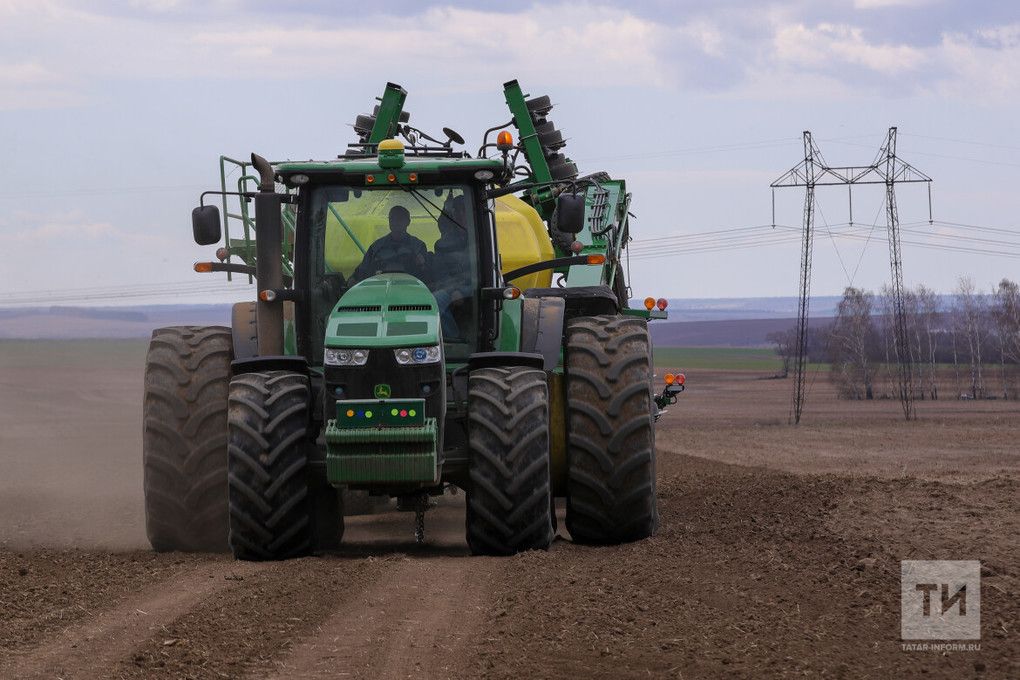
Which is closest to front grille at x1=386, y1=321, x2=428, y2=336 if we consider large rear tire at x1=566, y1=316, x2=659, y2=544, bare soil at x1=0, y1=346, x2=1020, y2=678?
large rear tire at x1=566, y1=316, x2=659, y2=544

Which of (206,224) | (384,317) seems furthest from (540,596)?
(206,224)

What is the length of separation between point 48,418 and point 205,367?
28.5 m

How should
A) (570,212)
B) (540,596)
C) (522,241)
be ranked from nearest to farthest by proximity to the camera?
(540,596), (570,212), (522,241)

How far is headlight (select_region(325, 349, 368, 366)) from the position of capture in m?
10.7

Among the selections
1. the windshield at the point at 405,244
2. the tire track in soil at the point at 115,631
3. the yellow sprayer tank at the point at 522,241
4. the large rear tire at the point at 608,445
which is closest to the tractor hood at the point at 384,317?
the windshield at the point at 405,244

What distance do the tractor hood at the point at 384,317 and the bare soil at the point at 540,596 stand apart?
1.53 meters

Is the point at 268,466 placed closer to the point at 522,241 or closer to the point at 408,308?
the point at 408,308

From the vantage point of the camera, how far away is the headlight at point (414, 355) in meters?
10.7

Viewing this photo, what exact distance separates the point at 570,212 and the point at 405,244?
1.31 meters

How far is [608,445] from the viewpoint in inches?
451

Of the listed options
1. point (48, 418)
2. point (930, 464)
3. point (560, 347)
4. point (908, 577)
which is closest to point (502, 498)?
point (560, 347)

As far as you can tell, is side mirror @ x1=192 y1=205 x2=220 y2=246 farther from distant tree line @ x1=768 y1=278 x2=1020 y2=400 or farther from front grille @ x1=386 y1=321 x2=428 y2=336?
distant tree line @ x1=768 y1=278 x2=1020 y2=400

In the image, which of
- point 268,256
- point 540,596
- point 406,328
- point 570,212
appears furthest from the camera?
point 570,212

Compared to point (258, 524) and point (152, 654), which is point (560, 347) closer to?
point (258, 524)
